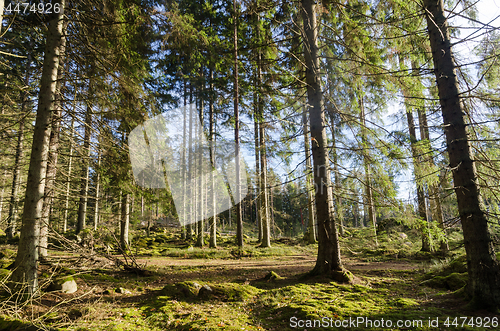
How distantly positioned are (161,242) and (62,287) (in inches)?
565

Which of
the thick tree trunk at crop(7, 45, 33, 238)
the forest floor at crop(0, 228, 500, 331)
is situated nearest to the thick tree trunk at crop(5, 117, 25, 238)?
the thick tree trunk at crop(7, 45, 33, 238)

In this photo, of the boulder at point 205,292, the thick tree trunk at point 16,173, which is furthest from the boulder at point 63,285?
the boulder at point 205,292

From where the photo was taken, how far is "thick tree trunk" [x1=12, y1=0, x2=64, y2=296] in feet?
13.0

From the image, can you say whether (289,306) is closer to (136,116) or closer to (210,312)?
(210,312)

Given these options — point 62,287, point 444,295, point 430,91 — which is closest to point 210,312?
point 62,287

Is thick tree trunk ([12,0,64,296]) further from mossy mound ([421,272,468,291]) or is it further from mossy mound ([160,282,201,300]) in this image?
mossy mound ([421,272,468,291])

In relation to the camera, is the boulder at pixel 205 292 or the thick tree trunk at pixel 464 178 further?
the boulder at pixel 205 292

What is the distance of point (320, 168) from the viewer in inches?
237

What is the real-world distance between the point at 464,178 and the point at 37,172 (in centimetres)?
752

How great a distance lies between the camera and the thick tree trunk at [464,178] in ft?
11.7

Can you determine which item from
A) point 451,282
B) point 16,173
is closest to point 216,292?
point 451,282

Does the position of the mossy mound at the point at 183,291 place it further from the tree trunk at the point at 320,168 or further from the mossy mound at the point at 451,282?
the mossy mound at the point at 451,282

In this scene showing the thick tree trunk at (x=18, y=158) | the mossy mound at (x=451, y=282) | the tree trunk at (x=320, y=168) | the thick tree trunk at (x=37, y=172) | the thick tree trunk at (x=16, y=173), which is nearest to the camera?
the thick tree trunk at (x=37, y=172)

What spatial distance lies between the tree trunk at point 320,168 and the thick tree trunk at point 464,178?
2.40 meters
